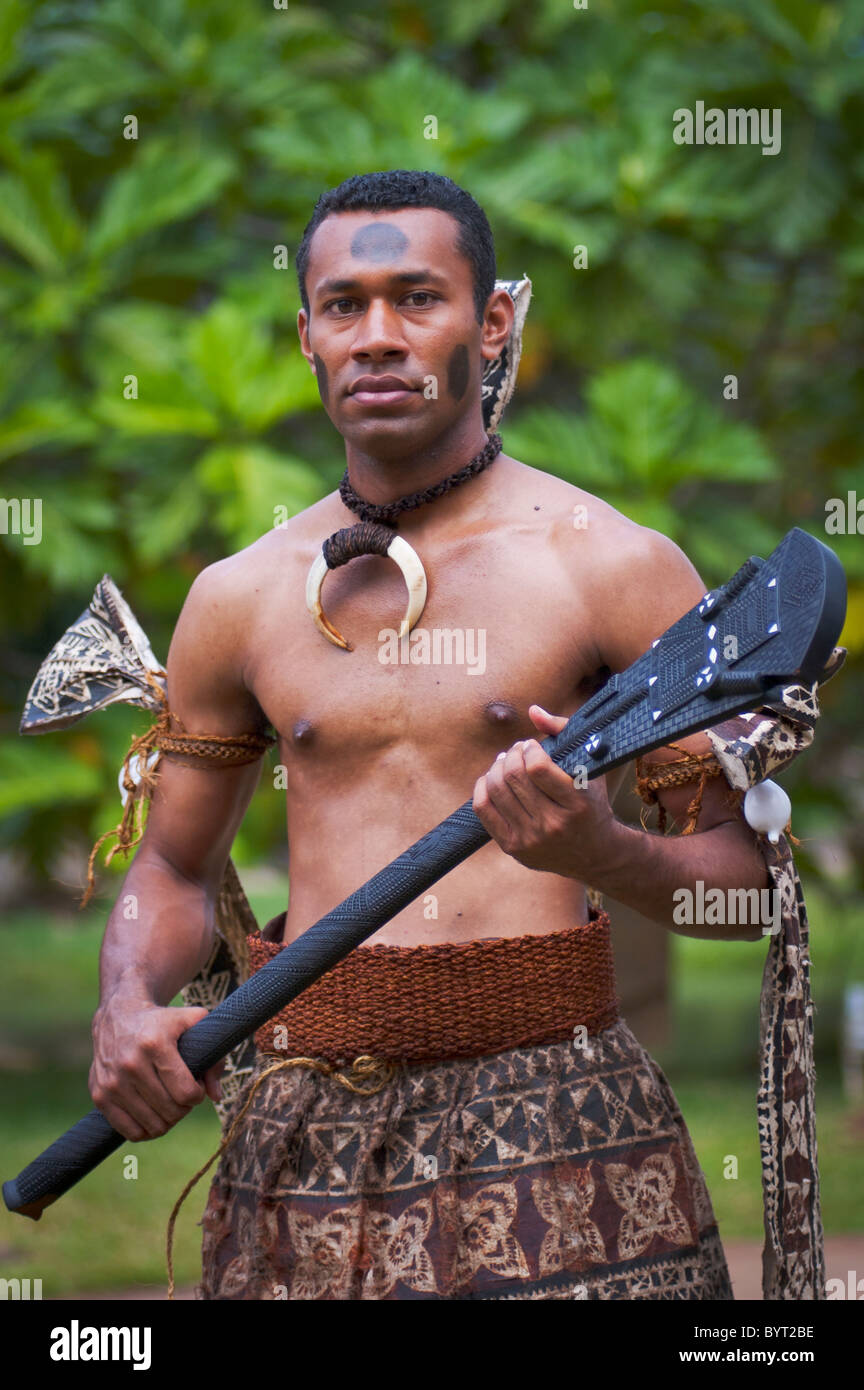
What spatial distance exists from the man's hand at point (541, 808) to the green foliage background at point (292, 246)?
3.68m

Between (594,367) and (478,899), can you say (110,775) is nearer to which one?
(594,367)

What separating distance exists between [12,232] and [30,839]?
7.56 ft

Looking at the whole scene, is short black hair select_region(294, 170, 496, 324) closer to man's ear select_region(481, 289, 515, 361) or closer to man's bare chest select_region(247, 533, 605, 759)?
man's ear select_region(481, 289, 515, 361)

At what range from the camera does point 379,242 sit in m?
2.65

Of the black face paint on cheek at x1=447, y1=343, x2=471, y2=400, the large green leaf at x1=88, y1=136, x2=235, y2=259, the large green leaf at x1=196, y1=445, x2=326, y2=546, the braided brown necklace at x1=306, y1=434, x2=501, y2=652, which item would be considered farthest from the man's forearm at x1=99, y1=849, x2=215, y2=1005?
the large green leaf at x1=88, y1=136, x2=235, y2=259

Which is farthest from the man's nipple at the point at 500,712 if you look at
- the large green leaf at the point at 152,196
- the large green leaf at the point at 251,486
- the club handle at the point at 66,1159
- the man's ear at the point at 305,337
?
the large green leaf at the point at 152,196

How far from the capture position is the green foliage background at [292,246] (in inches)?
240

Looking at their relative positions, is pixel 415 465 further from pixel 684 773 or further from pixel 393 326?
pixel 684 773

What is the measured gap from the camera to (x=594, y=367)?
23.0 ft

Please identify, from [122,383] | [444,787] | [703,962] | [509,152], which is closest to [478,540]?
[444,787]

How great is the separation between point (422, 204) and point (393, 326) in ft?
0.71

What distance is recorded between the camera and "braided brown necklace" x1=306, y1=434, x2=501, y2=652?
8.64 ft

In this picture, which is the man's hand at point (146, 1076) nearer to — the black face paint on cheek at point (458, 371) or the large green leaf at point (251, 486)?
the black face paint on cheek at point (458, 371)

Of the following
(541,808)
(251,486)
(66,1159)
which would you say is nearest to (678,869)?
(541,808)
